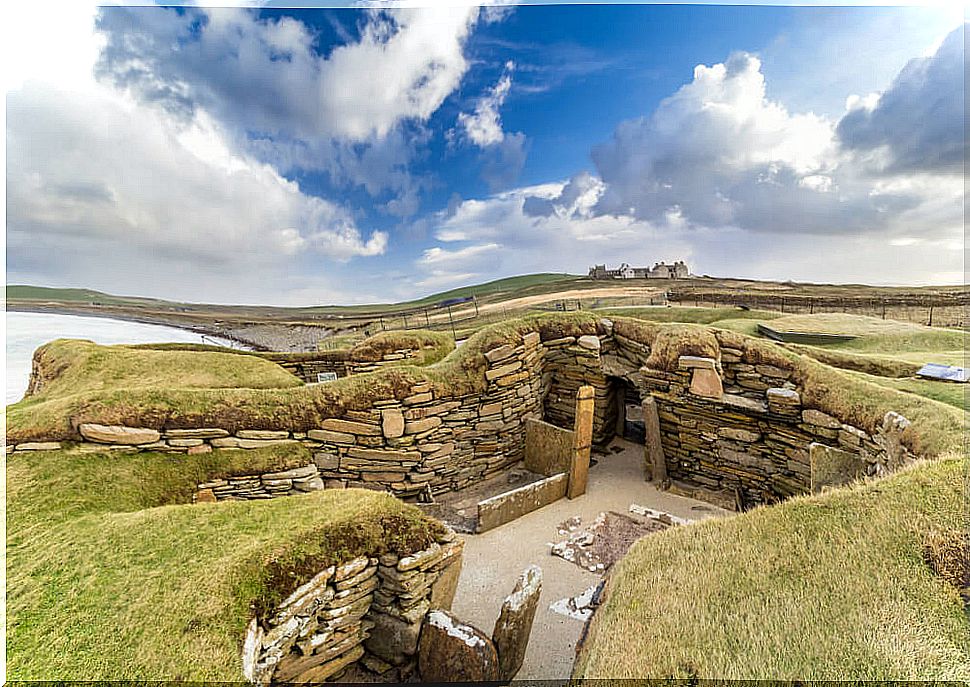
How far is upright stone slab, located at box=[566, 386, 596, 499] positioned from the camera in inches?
279

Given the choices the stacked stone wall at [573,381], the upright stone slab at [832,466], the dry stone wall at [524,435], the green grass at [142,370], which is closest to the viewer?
the upright stone slab at [832,466]

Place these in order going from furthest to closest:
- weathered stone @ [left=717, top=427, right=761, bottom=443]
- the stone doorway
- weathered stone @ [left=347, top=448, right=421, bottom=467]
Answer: the stone doorway, weathered stone @ [left=717, top=427, right=761, bottom=443], weathered stone @ [left=347, top=448, right=421, bottom=467]

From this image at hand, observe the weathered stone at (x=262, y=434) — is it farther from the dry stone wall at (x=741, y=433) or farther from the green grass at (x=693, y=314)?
the green grass at (x=693, y=314)

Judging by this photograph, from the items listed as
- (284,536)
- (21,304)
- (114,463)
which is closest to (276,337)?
(21,304)

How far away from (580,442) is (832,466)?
3.40 m

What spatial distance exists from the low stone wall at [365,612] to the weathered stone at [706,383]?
16.4ft

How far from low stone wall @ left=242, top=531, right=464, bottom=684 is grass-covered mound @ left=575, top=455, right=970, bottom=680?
162 cm

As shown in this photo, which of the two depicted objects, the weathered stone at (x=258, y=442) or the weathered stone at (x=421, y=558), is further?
the weathered stone at (x=258, y=442)

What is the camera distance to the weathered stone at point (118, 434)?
5.14 m

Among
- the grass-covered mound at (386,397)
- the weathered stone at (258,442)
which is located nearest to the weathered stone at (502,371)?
the grass-covered mound at (386,397)

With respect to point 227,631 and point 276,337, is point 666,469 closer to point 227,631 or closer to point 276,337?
point 227,631

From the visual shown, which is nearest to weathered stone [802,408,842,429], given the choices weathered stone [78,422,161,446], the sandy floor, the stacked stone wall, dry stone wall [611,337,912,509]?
dry stone wall [611,337,912,509]

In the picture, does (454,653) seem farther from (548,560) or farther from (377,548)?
(548,560)

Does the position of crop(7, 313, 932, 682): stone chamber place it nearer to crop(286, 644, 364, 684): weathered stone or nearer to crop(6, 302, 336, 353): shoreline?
crop(286, 644, 364, 684): weathered stone
